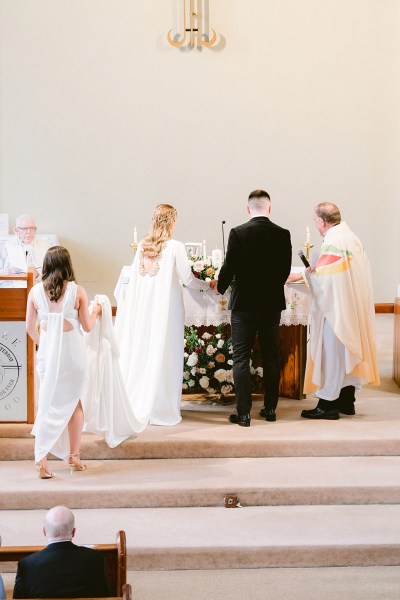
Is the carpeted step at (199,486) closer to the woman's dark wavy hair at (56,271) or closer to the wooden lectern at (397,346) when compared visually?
the woman's dark wavy hair at (56,271)

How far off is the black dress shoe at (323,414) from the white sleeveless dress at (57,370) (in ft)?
6.10

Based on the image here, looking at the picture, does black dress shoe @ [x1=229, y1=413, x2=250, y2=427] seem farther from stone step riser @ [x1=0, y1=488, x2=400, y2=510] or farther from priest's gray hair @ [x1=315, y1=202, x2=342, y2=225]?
priest's gray hair @ [x1=315, y1=202, x2=342, y2=225]

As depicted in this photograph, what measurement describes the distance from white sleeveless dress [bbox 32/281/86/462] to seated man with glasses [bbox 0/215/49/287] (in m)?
1.83

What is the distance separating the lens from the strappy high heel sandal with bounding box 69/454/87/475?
567 centimetres

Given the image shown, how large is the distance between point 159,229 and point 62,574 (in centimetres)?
331

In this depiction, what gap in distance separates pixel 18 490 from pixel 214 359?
200 centimetres

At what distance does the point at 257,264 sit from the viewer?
6148mm

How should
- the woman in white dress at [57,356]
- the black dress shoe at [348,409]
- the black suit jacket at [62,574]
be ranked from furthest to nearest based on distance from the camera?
1. the black dress shoe at [348,409]
2. the woman in white dress at [57,356]
3. the black suit jacket at [62,574]

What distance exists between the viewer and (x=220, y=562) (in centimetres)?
485

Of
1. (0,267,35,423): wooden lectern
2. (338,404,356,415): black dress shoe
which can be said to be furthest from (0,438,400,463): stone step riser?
(338,404,356,415): black dress shoe

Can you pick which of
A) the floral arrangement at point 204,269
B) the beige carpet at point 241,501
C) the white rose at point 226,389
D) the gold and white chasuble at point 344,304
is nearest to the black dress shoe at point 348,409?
the beige carpet at point 241,501

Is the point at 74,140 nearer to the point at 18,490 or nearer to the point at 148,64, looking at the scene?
the point at 148,64

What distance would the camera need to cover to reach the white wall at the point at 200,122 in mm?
9242

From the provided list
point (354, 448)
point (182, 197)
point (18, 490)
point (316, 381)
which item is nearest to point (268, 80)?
point (182, 197)
